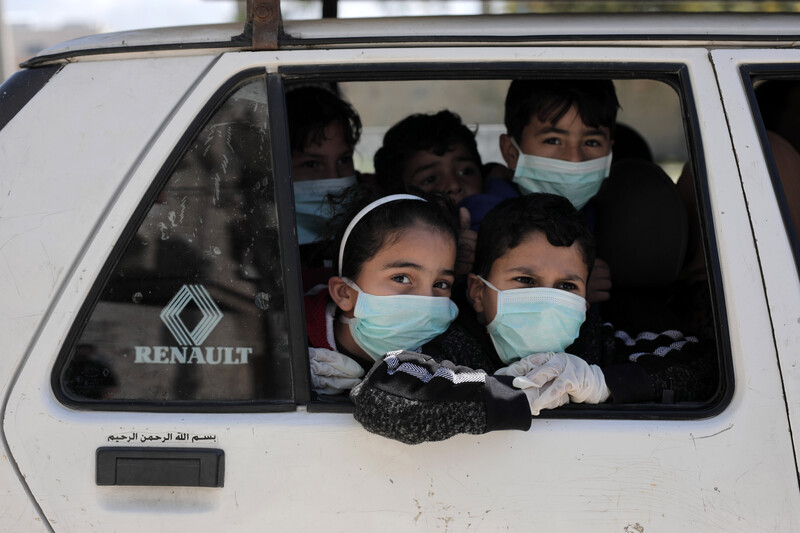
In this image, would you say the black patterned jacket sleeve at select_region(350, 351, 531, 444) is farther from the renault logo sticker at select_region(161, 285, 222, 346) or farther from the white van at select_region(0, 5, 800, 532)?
the renault logo sticker at select_region(161, 285, 222, 346)

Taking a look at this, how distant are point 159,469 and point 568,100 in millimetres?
1736

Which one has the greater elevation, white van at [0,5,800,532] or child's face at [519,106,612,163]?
child's face at [519,106,612,163]

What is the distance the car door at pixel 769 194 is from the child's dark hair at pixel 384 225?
792 millimetres

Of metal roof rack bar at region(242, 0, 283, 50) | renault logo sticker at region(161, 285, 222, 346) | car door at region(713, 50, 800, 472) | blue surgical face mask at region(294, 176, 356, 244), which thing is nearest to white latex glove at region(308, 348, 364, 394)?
renault logo sticker at region(161, 285, 222, 346)

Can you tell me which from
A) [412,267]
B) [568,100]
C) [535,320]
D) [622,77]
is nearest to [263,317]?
[412,267]

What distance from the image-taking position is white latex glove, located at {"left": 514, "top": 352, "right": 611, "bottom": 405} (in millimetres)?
Result: 1636

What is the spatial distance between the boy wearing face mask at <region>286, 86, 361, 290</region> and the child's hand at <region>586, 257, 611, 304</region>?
870 mm

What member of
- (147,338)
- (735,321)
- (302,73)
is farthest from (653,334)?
(147,338)

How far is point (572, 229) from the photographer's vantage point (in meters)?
2.11

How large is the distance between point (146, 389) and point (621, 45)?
4.33 ft

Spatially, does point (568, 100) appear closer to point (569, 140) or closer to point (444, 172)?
point (569, 140)

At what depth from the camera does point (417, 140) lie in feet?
9.97

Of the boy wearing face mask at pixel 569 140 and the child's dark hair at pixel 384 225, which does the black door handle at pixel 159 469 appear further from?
the boy wearing face mask at pixel 569 140

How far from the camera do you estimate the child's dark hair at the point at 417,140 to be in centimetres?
302
